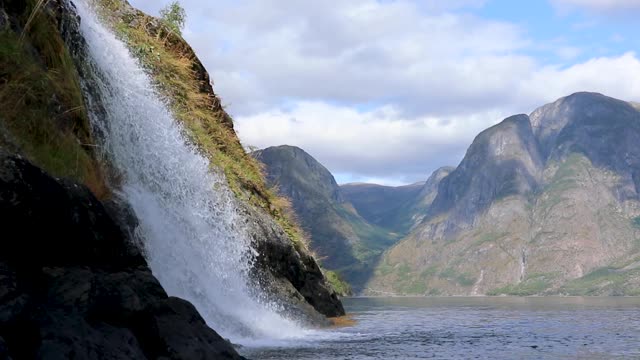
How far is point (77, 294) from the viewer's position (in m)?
9.98

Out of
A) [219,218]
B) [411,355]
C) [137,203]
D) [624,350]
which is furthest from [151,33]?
[624,350]

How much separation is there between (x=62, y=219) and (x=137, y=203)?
10614 mm

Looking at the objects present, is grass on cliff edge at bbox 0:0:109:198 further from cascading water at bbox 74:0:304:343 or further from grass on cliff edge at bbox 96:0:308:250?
grass on cliff edge at bbox 96:0:308:250

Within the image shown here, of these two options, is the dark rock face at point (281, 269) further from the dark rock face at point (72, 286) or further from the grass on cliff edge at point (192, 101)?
the dark rock face at point (72, 286)

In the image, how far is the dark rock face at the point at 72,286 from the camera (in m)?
9.05

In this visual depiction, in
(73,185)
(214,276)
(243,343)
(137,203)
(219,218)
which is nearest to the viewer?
(73,185)

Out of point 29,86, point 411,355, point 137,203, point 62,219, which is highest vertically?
point 29,86

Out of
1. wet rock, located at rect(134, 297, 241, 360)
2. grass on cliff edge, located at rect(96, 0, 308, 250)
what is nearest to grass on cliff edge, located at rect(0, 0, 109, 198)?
wet rock, located at rect(134, 297, 241, 360)

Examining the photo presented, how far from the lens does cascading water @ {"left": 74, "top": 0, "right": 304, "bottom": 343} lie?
21.8 m

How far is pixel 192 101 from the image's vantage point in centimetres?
3716

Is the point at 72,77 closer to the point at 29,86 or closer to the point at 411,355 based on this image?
the point at 29,86

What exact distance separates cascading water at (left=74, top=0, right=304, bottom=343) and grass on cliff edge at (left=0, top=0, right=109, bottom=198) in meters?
3.79

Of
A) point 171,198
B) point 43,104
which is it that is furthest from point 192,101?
point 43,104

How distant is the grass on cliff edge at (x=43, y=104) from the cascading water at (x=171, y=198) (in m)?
3.79
